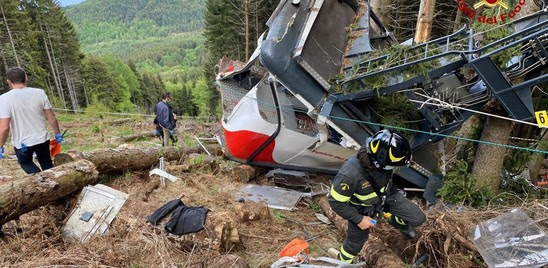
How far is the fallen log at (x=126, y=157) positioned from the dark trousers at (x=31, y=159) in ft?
1.15

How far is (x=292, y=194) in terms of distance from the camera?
484cm

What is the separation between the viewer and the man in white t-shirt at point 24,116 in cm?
376

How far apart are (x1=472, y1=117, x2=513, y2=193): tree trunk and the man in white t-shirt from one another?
15.9 ft

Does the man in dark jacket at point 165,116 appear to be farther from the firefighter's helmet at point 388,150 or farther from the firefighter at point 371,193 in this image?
the firefighter's helmet at point 388,150

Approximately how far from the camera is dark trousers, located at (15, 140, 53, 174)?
402 centimetres

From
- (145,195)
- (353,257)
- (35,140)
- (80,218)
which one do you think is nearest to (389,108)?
(353,257)

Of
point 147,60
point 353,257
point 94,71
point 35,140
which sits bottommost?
point 147,60

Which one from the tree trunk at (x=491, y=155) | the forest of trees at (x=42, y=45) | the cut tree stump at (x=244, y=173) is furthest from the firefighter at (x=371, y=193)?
the forest of trees at (x=42, y=45)

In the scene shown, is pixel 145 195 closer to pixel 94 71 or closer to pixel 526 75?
pixel 526 75

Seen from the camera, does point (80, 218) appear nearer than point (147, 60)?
Yes

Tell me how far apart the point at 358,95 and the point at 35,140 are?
11.9 ft

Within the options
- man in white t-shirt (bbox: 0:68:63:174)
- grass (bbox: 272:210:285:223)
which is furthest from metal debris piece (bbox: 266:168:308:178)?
man in white t-shirt (bbox: 0:68:63:174)

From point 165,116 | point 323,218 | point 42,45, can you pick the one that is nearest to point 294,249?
point 323,218

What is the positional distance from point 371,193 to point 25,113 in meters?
3.77
